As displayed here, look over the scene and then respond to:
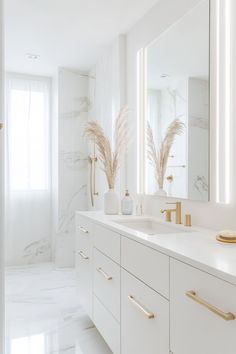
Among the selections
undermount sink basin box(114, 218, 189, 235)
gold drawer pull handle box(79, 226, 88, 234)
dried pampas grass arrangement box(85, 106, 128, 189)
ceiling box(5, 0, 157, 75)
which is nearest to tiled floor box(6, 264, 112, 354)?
gold drawer pull handle box(79, 226, 88, 234)

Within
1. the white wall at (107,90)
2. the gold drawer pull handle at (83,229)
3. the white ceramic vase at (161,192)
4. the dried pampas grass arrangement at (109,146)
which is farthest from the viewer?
the white wall at (107,90)

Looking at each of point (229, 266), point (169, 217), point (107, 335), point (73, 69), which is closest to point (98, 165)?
point (73, 69)

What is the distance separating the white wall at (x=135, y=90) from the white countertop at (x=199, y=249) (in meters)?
0.12

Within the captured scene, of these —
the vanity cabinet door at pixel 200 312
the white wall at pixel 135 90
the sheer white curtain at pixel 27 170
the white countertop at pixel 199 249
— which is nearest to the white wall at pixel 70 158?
the sheer white curtain at pixel 27 170

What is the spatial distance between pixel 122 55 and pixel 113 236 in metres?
1.85

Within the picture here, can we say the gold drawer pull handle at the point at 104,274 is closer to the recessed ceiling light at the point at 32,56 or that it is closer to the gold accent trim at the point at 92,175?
the gold accent trim at the point at 92,175

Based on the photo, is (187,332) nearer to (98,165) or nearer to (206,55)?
(206,55)

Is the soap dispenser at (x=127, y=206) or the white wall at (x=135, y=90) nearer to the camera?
the white wall at (x=135, y=90)

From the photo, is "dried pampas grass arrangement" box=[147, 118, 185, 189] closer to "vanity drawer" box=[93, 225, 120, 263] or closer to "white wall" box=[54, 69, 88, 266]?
"vanity drawer" box=[93, 225, 120, 263]

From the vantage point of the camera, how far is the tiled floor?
84.5 inches

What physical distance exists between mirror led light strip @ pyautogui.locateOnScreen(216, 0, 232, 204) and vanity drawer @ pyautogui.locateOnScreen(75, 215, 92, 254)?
1047mm

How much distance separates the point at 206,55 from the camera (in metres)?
1.82

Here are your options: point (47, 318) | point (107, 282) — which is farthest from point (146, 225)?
point (47, 318)

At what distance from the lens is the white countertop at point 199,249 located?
39.8 inches
